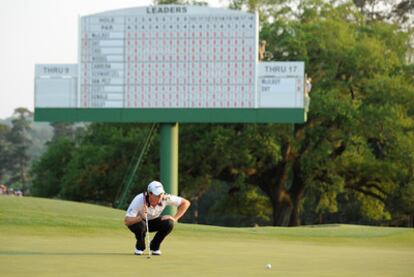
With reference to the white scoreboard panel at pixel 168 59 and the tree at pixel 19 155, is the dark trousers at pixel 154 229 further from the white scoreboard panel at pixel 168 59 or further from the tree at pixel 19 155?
the tree at pixel 19 155

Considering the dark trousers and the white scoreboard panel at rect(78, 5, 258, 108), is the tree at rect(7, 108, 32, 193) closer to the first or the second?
the white scoreboard panel at rect(78, 5, 258, 108)

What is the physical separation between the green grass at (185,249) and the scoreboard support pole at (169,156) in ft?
13.6

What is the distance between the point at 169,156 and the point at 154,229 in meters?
16.2

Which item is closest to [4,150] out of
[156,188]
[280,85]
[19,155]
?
[19,155]

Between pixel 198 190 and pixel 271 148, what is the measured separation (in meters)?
5.78

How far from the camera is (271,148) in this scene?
131 ft

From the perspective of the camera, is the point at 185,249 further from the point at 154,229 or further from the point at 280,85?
the point at 280,85

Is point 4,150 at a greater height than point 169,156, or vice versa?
point 169,156

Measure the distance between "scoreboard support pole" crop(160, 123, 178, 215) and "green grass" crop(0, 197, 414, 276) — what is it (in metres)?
4.13

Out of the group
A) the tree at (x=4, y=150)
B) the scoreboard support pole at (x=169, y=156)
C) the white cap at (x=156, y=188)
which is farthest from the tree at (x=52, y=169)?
the tree at (x=4, y=150)

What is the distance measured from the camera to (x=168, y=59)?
2827 cm

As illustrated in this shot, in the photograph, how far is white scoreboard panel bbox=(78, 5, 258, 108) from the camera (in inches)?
1102

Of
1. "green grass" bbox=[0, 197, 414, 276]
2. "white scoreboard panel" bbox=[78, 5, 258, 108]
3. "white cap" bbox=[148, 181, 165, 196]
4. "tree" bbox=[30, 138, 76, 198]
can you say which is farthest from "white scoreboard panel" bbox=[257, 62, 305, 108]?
"tree" bbox=[30, 138, 76, 198]

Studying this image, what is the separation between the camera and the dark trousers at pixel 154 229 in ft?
42.1
